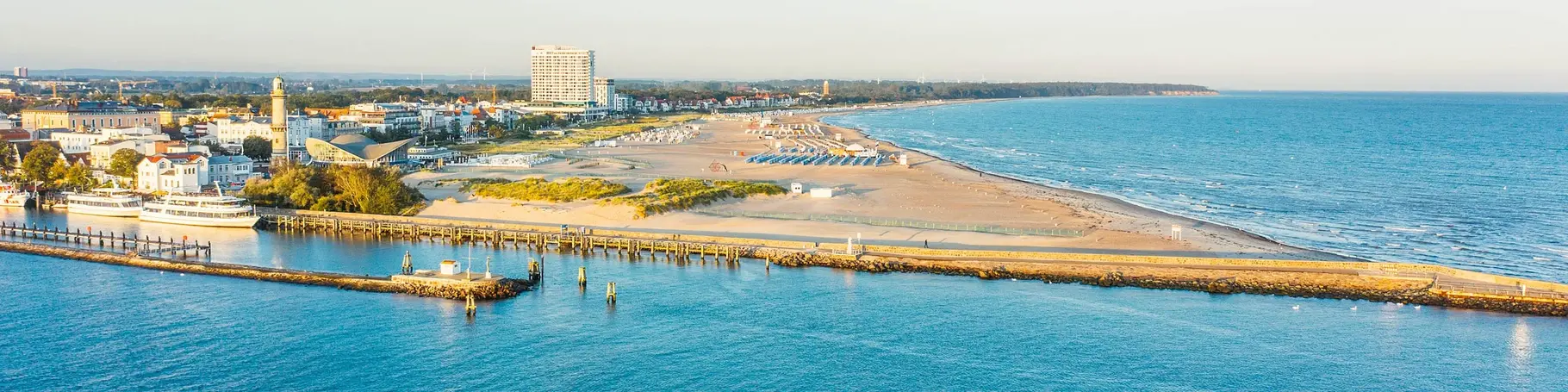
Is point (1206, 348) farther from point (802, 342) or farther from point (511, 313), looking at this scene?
point (511, 313)

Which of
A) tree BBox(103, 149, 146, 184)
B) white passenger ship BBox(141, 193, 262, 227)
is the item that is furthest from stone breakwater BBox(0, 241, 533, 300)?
tree BBox(103, 149, 146, 184)

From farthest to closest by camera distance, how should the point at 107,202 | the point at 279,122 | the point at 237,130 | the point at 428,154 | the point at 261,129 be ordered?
1. the point at 237,130
2. the point at 261,129
3. the point at 428,154
4. the point at 279,122
5. the point at 107,202

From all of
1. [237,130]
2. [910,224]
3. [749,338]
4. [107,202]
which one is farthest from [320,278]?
[237,130]

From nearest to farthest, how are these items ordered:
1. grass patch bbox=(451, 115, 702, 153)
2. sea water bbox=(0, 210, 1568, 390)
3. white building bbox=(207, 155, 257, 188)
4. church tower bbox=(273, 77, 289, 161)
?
sea water bbox=(0, 210, 1568, 390) < white building bbox=(207, 155, 257, 188) < church tower bbox=(273, 77, 289, 161) < grass patch bbox=(451, 115, 702, 153)

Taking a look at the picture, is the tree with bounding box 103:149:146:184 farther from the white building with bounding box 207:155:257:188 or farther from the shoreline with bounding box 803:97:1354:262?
the shoreline with bounding box 803:97:1354:262

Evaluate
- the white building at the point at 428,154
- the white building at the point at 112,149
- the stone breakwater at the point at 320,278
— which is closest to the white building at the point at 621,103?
the white building at the point at 428,154

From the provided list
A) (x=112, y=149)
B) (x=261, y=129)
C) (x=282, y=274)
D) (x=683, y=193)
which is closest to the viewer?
(x=282, y=274)

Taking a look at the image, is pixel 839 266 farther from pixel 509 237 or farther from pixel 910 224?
pixel 509 237
